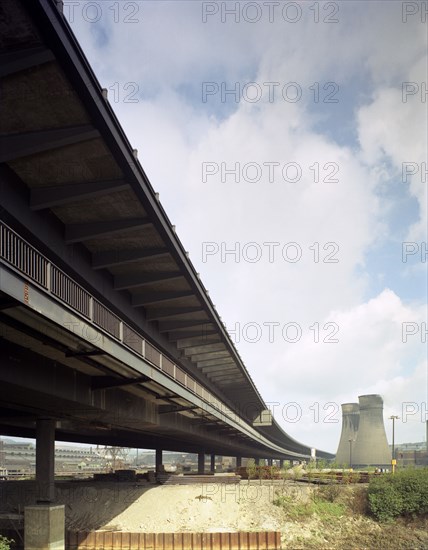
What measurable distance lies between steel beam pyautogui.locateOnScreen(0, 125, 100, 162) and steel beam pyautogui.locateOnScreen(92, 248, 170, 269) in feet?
28.7

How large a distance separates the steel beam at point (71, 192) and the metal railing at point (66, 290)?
11.7ft

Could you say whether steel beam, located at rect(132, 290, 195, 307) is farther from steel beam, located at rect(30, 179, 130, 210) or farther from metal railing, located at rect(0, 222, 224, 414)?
steel beam, located at rect(30, 179, 130, 210)

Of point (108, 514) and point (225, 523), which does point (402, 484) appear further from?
point (108, 514)

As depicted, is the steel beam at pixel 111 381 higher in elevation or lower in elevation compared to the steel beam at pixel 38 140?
lower

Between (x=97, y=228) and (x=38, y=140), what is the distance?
607 centimetres

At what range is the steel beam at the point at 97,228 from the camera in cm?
2206

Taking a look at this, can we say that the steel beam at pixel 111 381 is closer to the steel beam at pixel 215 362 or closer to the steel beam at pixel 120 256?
the steel beam at pixel 120 256

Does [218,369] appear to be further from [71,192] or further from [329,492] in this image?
[71,192]

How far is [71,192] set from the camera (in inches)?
767

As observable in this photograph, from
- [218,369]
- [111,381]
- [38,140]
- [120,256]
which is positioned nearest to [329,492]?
[218,369]

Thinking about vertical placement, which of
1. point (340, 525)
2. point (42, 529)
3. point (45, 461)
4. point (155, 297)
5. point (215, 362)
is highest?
point (155, 297)

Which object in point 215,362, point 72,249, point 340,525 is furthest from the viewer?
point 215,362

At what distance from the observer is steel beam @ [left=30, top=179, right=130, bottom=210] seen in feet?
63.6

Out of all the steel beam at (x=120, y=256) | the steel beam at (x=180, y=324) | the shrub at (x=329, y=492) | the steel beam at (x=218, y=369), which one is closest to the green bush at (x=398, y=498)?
the shrub at (x=329, y=492)
